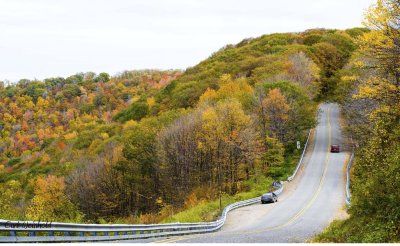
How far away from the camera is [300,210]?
3872cm

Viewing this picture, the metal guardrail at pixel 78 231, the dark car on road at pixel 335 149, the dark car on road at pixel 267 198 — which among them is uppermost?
the metal guardrail at pixel 78 231

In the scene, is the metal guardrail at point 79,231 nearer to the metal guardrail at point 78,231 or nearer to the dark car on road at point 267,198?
the metal guardrail at point 78,231

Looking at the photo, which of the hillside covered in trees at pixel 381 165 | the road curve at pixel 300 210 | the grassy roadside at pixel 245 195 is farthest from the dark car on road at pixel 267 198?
the hillside covered in trees at pixel 381 165

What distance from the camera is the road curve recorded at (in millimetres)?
21219

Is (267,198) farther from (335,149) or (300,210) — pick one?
(335,149)

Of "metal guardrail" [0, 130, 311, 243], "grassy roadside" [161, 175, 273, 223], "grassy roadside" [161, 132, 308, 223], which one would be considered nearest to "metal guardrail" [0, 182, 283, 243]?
"metal guardrail" [0, 130, 311, 243]

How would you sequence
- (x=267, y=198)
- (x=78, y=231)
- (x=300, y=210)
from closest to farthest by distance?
(x=78, y=231) → (x=300, y=210) → (x=267, y=198)

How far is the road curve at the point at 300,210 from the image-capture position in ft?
69.6

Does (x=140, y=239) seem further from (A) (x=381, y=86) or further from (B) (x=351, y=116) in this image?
(B) (x=351, y=116)

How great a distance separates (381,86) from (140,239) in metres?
15.6

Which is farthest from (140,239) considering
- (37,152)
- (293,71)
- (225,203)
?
(37,152)

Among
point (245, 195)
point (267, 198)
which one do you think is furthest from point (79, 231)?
point (245, 195)

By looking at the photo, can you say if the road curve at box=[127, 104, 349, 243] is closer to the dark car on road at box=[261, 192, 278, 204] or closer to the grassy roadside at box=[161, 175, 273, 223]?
the dark car on road at box=[261, 192, 278, 204]

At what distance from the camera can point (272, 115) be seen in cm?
6425
